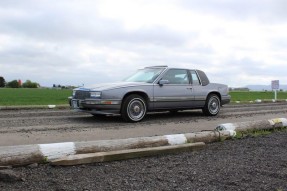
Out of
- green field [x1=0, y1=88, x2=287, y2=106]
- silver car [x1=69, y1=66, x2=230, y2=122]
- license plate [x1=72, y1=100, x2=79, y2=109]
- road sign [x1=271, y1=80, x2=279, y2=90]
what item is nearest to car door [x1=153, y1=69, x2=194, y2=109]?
silver car [x1=69, y1=66, x2=230, y2=122]

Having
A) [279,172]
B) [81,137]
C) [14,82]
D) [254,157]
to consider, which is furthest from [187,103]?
[14,82]

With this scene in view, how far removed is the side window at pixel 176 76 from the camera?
10883 millimetres

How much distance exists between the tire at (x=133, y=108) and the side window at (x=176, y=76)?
1.26 metres

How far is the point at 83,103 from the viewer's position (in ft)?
31.6

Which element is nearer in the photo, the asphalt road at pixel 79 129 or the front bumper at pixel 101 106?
the asphalt road at pixel 79 129

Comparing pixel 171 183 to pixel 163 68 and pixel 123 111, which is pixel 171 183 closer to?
pixel 123 111

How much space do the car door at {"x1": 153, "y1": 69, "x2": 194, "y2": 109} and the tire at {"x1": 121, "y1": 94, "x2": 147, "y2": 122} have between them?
51 cm

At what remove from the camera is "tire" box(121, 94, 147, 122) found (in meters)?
9.66

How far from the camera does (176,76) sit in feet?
36.6

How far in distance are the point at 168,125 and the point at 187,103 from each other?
2.26m

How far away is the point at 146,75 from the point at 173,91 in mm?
915

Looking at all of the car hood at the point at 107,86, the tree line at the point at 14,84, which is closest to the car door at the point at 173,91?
the car hood at the point at 107,86

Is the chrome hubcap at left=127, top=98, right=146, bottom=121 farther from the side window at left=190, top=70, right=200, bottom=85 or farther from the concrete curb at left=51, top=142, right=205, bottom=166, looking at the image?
the concrete curb at left=51, top=142, right=205, bottom=166

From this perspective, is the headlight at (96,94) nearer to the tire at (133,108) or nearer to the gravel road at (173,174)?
the tire at (133,108)
